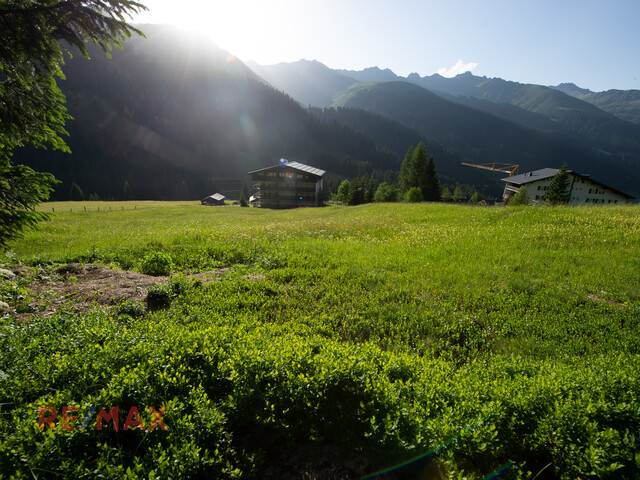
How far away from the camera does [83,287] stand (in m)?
8.62

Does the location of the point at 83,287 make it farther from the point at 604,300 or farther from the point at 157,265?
the point at 604,300

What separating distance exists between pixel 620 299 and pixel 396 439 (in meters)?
9.61

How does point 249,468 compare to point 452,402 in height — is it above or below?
below

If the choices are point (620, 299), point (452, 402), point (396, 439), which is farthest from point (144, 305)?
point (620, 299)

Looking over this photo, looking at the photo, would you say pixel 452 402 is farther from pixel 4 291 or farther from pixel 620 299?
pixel 4 291

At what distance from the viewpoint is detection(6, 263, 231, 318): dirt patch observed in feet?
23.7

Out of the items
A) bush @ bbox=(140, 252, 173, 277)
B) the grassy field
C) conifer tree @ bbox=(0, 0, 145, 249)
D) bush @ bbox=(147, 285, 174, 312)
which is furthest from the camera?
bush @ bbox=(140, 252, 173, 277)

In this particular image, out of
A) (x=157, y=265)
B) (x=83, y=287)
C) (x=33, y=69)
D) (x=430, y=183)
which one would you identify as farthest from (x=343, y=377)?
(x=430, y=183)

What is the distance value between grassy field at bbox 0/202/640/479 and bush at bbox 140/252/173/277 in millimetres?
2307

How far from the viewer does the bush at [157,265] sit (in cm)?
1073

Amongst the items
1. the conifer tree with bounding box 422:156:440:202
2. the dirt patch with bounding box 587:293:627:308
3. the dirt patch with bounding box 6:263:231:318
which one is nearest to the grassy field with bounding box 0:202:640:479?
the dirt patch with bounding box 587:293:627:308

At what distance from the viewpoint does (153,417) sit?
333 centimetres

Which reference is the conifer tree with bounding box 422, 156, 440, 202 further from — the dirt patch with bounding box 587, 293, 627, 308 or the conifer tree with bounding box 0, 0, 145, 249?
the conifer tree with bounding box 0, 0, 145, 249

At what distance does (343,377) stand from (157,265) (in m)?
9.60
